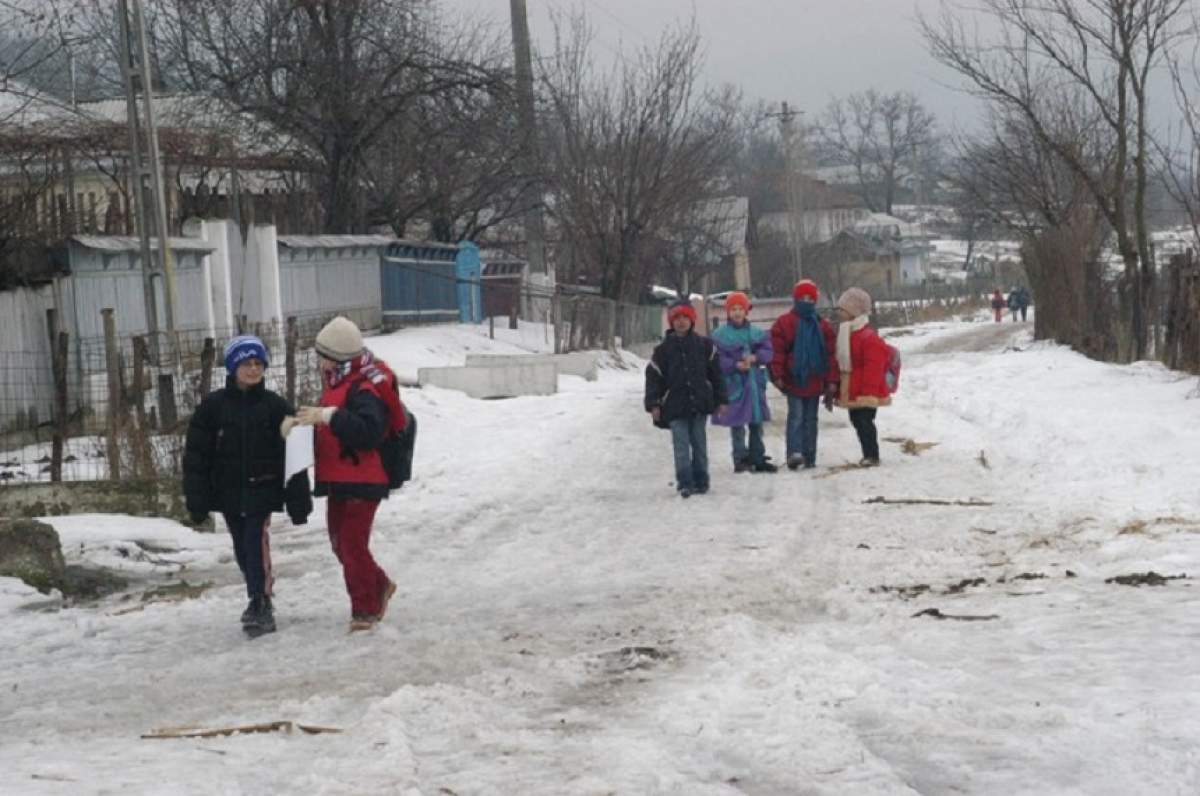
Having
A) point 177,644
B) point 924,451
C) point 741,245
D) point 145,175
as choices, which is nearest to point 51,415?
point 145,175

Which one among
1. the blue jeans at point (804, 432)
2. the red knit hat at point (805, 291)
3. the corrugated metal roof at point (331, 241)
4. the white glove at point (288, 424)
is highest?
the corrugated metal roof at point (331, 241)

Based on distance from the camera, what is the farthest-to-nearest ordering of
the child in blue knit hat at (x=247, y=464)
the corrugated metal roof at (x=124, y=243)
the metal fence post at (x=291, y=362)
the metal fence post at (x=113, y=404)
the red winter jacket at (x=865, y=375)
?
the corrugated metal roof at (x=124, y=243)
the metal fence post at (x=291, y=362)
the red winter jacket at (x=865, y=375)
the metal fence post at (x=113, y=404)
the child in blue knit hat at (x=247, y=464)

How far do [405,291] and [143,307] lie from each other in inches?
604

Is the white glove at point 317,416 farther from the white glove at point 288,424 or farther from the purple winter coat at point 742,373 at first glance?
the purple winter coat at point 742,373

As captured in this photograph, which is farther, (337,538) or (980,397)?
(980,397)

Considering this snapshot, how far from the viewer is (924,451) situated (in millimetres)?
16000

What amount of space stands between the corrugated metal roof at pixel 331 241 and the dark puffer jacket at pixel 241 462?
22251 millimetres

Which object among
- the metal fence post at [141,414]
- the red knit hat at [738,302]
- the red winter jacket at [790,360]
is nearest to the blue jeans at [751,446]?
the red winter jacket at [790,360]

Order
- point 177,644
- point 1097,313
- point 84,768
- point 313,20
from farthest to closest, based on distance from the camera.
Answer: point 313,20
point 1097,313
point 177,644
point 84,768

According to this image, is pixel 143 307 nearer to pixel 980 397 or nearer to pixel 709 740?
pixel 980 397

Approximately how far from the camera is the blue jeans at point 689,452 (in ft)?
44.4

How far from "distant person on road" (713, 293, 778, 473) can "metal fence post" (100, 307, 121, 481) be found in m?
5.04

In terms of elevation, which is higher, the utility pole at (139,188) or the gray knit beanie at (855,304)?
the utility pole at (139,188)

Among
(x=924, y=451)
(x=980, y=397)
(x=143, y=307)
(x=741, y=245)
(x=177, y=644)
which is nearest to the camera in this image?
(x=177, y=644)
